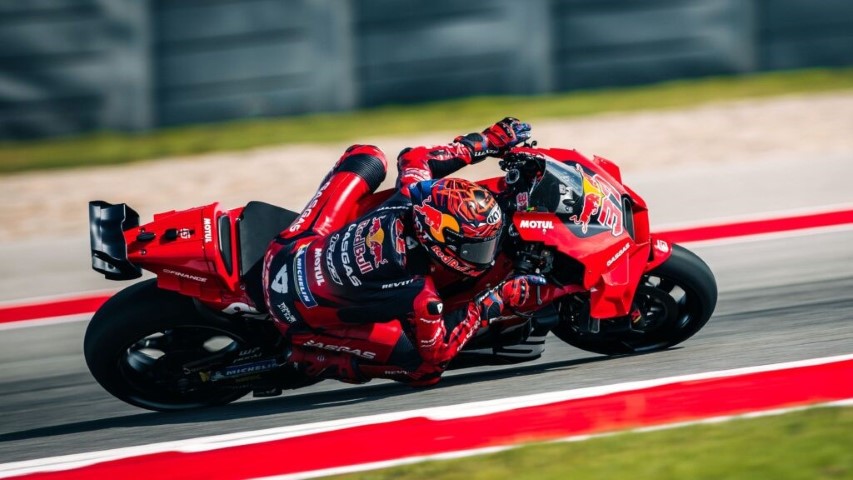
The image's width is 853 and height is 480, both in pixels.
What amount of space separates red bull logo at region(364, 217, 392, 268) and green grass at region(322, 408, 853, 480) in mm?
951

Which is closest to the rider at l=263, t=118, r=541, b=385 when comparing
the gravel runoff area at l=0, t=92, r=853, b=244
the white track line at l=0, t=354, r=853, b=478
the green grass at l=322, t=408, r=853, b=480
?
the white track line at l=0, t=354, r=853, b=478

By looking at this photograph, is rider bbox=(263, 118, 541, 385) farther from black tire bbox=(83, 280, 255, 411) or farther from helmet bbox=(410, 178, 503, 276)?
black tire bbox=(83, 280, 255, 411)

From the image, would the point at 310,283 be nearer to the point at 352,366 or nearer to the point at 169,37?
the point at 352,366

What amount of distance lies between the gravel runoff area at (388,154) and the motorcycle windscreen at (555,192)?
4.33 metres

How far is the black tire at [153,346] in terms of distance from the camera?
5.07m

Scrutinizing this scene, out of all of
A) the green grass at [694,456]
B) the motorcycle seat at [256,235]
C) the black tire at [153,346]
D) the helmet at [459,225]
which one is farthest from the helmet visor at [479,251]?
the black tire at [153,346]

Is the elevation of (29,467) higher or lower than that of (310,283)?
lower

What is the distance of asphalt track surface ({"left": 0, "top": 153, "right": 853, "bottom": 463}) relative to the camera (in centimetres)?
534

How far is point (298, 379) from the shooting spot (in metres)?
5.36

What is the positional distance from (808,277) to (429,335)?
303cm

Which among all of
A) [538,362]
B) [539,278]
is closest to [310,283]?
[539,278]

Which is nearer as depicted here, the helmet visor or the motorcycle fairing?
the helmet visor

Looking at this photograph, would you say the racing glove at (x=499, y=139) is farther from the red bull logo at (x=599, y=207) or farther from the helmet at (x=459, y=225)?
the helmet at (x=459, y=225)

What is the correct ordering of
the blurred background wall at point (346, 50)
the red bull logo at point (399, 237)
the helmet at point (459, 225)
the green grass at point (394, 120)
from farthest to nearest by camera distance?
the green grass at point (394, 120)
the blurred background wall at point (346, 50)
the red bull logo at point (399, 237)
the helmet at point (459, 225)
